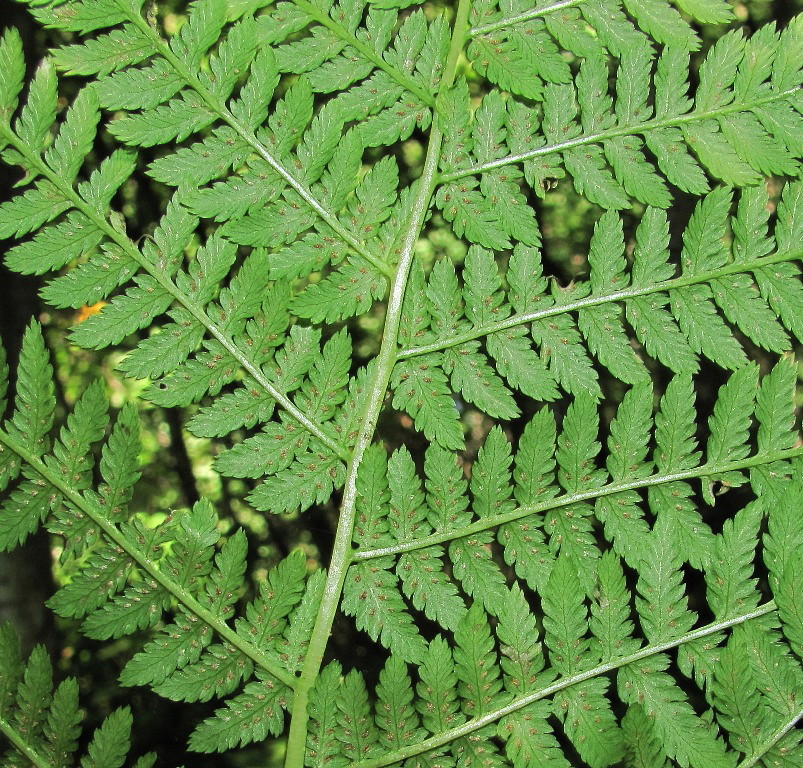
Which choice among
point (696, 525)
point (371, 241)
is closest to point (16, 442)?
point (371, 241)

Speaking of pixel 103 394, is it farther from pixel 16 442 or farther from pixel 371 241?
pixel 371 241

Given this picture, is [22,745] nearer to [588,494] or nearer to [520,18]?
[588,494]

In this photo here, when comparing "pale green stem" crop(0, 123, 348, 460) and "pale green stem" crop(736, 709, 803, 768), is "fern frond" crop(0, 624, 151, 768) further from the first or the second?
"pale green stem" crop(736, 709, 803, 768)

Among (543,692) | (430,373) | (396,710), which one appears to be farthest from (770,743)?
(430,373)

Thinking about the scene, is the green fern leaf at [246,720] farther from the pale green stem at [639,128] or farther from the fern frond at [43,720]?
the pale green stem at [639,128]

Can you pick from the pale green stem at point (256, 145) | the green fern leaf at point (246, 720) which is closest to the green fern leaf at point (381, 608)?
the green fern leaf at point (246, 720)

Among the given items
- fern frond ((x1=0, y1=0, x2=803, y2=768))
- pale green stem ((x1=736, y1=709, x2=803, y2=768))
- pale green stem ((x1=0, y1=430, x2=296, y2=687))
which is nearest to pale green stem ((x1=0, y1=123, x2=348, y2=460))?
fern frond ((x1=0, y1=0, x2=803, y2=768))
